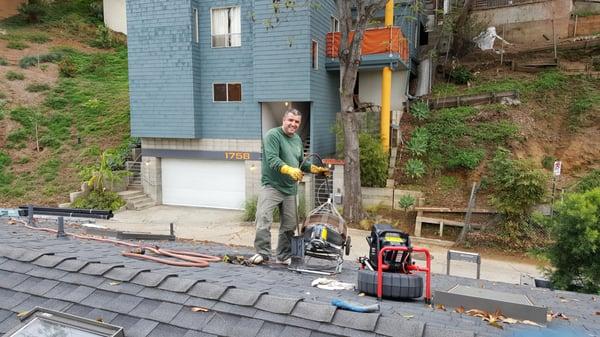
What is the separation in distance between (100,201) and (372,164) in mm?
9889

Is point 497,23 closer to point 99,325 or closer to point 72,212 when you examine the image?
point 72,212

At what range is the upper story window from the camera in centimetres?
1425

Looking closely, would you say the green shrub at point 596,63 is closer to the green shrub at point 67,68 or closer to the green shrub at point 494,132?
the green shrub at point 494,132

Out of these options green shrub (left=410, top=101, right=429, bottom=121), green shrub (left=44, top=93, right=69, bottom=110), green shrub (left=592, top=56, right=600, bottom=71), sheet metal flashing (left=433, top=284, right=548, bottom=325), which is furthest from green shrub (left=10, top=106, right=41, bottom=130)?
green shrub (left=592, top=56, right=600, bottom=71)

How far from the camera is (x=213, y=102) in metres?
14.8

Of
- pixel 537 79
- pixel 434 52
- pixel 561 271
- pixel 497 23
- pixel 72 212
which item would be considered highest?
pixel 497 23

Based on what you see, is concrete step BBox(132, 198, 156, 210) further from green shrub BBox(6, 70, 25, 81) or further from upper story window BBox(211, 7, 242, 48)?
green shrub BBox(6, 70, 25, 81)

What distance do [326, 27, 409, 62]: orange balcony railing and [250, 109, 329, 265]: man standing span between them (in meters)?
10.0

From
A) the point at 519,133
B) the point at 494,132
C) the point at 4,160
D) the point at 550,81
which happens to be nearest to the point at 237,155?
the point at 494,132

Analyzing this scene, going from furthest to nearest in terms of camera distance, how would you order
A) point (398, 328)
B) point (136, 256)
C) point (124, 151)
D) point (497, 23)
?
point (497, 23)
point (124, 151)
point (136, 256)
point (398, 328)

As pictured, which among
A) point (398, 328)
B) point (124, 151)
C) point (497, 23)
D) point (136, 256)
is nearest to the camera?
point (398, 328)

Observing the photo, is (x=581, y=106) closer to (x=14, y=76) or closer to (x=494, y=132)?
(x=494, y=132)

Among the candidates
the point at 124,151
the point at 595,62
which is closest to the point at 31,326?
the point at 124,151

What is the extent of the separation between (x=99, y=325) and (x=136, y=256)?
1.43 meters
